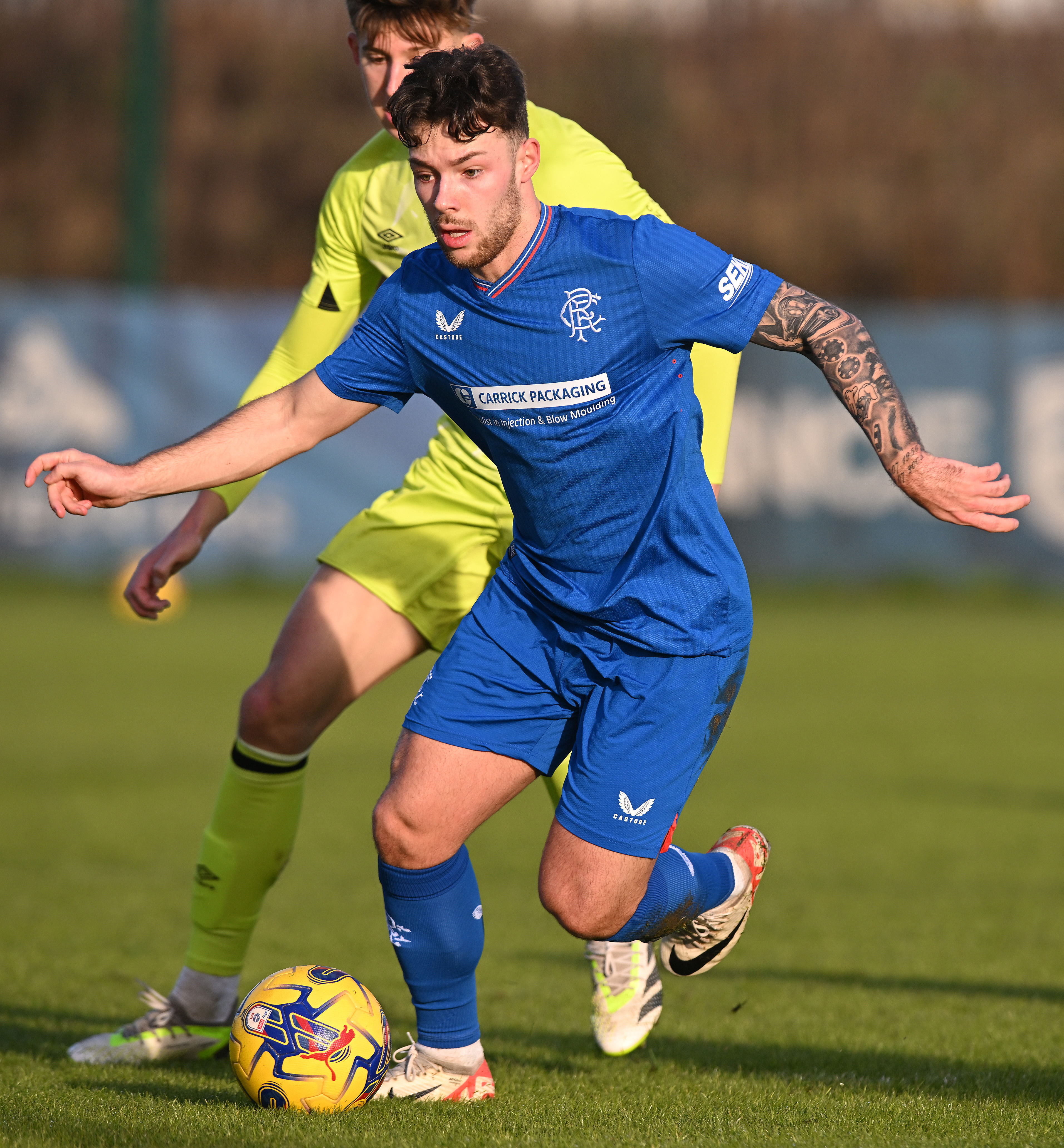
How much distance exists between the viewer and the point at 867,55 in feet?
97.1

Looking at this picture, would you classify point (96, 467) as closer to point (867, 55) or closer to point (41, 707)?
point (41, 707)

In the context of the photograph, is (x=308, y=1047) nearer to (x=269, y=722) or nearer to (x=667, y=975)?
(x=269, y=722)

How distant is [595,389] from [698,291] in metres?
0.29

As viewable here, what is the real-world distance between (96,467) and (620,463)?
108 cm

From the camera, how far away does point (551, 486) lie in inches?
138

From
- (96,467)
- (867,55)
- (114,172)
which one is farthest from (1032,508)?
(114,172)

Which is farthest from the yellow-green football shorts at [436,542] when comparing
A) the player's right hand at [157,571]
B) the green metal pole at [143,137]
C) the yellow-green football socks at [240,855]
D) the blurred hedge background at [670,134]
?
the blurred hedge background at [670,134]

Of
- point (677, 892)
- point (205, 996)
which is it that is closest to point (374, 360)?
point (677, 892)

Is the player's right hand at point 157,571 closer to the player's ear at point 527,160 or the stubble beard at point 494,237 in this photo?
the stubble beard at point 494,237

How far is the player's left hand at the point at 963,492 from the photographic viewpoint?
317 centimetres

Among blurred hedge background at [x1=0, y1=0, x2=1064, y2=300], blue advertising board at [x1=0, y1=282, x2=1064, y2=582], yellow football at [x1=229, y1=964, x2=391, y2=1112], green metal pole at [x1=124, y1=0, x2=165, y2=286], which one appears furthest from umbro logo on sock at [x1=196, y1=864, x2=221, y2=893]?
blurred hedge background at [x1=0, y1=0, x2=1064, y2=300]

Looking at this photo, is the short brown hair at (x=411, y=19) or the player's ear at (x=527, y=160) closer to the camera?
the player's ear at (x=527, y=160)

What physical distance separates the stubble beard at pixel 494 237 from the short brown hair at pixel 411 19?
81 cm

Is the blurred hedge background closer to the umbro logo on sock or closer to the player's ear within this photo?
the umbro logo on sock
